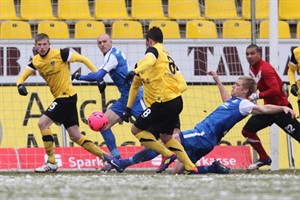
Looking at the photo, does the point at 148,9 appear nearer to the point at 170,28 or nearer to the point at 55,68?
the point at 170,28

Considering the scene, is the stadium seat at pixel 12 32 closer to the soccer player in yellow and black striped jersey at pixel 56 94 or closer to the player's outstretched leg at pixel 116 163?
the soccer player in yellow and black striped jersey at pixel 56 94

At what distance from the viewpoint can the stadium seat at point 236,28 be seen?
17297 millimetres

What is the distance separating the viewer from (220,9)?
738 inches

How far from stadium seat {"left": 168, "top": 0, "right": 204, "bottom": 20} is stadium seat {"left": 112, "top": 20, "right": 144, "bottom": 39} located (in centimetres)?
132

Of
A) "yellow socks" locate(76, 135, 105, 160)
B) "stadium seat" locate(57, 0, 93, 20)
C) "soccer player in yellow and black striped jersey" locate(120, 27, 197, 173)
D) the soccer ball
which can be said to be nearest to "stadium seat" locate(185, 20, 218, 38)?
"stadium seat" locate(57, 0, 93, 20)

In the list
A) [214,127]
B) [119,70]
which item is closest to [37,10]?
[119,70]

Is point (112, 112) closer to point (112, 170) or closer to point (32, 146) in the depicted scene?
point (112, 170)

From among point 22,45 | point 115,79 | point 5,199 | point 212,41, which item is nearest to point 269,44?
point 212,41

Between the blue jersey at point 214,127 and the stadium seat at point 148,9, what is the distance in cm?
669

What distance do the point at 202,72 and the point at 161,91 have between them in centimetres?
406

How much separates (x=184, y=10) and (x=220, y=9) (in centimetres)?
72

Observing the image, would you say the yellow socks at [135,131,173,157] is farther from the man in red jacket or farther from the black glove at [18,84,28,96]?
the black glove at [18,84,28,96]

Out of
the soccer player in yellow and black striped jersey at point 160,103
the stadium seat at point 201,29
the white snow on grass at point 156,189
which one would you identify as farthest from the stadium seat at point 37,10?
the white snow on grass at point 156,189

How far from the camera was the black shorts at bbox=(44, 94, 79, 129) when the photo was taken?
1395cm
